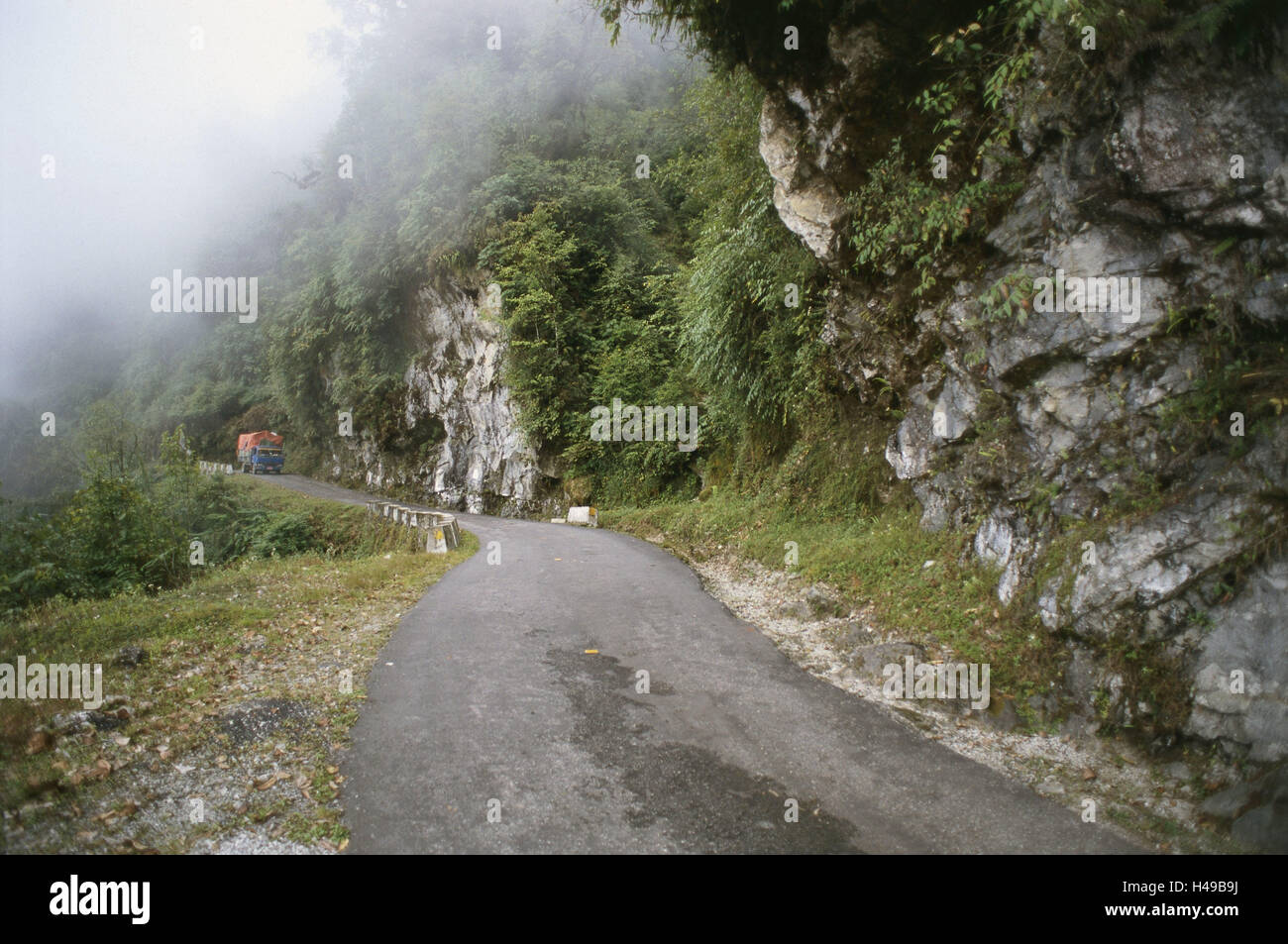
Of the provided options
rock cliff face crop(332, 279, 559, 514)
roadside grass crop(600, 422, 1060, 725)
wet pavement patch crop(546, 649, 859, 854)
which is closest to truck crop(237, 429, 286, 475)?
rock cliff face crop(332, 279, 559, 514)

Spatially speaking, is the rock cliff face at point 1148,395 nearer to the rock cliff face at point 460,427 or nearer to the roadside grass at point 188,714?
the roadside grass at point 188,714

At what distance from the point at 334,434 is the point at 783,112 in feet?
120

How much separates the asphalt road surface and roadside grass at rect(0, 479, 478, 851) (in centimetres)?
42

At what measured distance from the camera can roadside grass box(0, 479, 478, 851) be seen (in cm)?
432

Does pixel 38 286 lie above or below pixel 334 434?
above

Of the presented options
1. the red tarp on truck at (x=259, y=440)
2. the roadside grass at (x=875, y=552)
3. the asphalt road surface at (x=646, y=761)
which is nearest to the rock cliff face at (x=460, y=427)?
the red tarp on truck at (x=259, y=440)

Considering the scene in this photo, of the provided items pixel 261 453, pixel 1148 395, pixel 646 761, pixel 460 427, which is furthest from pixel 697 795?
pixel 261 453

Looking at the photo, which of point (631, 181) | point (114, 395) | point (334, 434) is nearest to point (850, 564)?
point (631, 181)

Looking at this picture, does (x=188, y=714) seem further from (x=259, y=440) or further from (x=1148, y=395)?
(x=259, y=440)

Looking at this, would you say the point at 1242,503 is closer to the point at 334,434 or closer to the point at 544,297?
the point at 544,297

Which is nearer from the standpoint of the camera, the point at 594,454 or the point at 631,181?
the point at 594,454

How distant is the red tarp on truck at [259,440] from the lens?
137ft

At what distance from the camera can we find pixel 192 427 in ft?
163

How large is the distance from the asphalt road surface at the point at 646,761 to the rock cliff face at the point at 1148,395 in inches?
73.7
